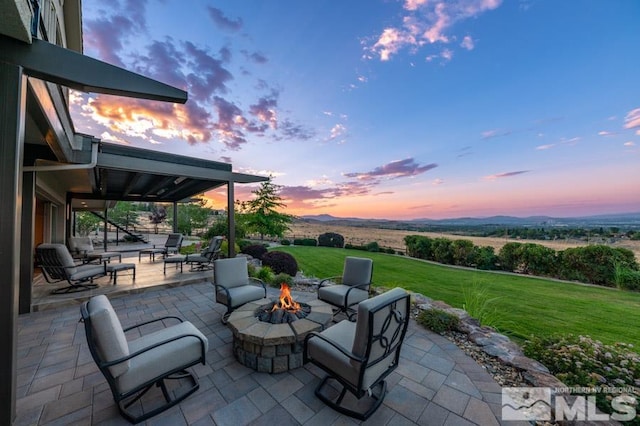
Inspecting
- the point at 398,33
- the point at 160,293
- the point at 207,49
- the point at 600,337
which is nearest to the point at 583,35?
the point at 398,33

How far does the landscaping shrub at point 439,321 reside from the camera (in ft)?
12.0

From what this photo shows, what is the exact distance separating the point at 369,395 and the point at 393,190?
1345 cm

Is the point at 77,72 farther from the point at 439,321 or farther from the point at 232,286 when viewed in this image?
the point at 439,321

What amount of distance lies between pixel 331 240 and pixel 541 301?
1314cm

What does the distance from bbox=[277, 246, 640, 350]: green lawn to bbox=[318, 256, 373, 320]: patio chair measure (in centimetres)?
195

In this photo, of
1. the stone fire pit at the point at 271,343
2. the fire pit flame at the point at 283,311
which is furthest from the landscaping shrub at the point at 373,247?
the stone fire pit at the point at 271,343

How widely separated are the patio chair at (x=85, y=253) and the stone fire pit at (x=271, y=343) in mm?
8051

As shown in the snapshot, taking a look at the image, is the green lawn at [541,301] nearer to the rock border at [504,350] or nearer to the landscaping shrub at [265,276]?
the rock border at [504,350]

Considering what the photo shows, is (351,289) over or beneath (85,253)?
beneath

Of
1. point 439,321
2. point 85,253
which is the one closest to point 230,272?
point 439,321

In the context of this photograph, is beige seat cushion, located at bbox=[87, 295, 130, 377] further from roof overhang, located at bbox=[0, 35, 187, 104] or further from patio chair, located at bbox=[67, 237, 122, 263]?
patio chair, located at bbox=[67, 237, 122, 263]

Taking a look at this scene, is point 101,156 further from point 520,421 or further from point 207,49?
point 520,421

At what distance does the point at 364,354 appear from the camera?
6.10ft

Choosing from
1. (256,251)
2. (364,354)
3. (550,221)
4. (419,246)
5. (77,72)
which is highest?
(77,72)
